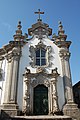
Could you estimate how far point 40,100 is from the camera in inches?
542

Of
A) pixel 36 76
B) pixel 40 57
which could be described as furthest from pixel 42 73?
pixel 40 57

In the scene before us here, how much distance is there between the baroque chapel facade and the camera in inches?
517

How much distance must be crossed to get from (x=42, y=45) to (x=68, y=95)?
20.4 feet

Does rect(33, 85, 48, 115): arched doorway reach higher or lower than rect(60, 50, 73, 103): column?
lower

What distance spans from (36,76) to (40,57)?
7.92 ft

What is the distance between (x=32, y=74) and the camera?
14523 mm

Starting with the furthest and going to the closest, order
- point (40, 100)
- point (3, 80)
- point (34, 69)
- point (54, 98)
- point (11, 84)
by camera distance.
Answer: point (34, 69)
point (3, 80)
point (11, 84)
point (40, 100)
point (54, 98)

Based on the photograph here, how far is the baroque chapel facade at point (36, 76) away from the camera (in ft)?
43.1

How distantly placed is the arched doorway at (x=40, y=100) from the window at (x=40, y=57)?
2532mm

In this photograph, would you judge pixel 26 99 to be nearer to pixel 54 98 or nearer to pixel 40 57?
pixel 54 98

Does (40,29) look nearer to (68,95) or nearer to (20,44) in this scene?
(20,44)

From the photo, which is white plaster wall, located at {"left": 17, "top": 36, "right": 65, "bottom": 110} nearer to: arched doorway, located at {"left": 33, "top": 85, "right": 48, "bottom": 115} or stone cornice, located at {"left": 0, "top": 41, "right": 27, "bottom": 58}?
stone cornice, located at {"left": 0, "top": 41, "right": 27, "bottom": 58}

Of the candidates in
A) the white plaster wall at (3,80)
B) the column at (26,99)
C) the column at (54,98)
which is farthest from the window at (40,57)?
the white plaster wall at (3,80)

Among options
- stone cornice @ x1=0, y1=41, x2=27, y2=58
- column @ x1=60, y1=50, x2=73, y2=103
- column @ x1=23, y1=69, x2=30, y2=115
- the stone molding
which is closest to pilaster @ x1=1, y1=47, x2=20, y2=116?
stone cornice @ x1=0, y1=41, x2=27, y2=58
